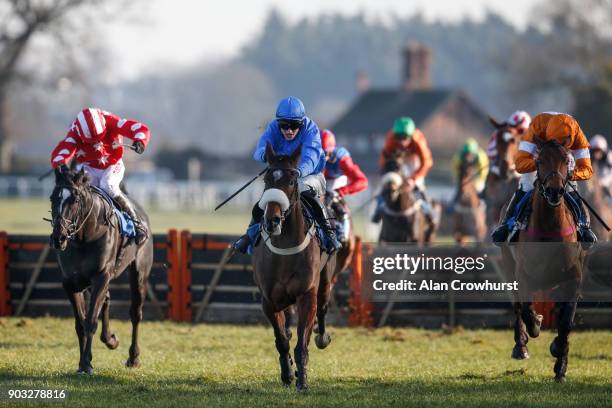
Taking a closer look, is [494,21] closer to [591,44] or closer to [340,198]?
[591,44]

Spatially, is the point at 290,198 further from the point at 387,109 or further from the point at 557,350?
the point at 387,109

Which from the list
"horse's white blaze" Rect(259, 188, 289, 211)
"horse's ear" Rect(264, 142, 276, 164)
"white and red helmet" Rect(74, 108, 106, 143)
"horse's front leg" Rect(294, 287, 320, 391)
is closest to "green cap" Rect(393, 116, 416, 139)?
"white and red helmet" Rect(74, 108, 106, 143)

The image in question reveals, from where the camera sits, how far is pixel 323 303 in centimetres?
1227

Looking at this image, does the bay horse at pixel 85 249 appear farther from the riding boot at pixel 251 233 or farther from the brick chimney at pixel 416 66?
the brick chimney at pixel 416 66

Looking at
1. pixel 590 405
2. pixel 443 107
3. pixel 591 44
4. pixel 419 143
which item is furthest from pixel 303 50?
pixel 590 405

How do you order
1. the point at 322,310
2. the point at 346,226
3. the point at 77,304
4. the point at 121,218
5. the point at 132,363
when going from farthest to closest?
1. the point at 346,226
2. the point at 322,310
3. the point at 121,218
4. the point at 132,363
5. the point at 77,304

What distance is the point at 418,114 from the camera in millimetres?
69500

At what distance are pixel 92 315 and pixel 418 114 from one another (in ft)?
195

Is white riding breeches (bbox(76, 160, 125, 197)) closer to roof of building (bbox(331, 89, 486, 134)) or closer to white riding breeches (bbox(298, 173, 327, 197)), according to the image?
white riding breeches (bbox(298, 173, 327, 197))

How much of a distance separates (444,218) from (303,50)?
332 feet

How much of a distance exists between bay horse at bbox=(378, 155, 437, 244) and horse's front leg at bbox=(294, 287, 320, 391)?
6711mm

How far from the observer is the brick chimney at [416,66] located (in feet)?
222

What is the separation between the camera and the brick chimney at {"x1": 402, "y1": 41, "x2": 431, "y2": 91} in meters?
67.6

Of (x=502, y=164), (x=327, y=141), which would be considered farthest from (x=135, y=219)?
(x=502, y=164)
